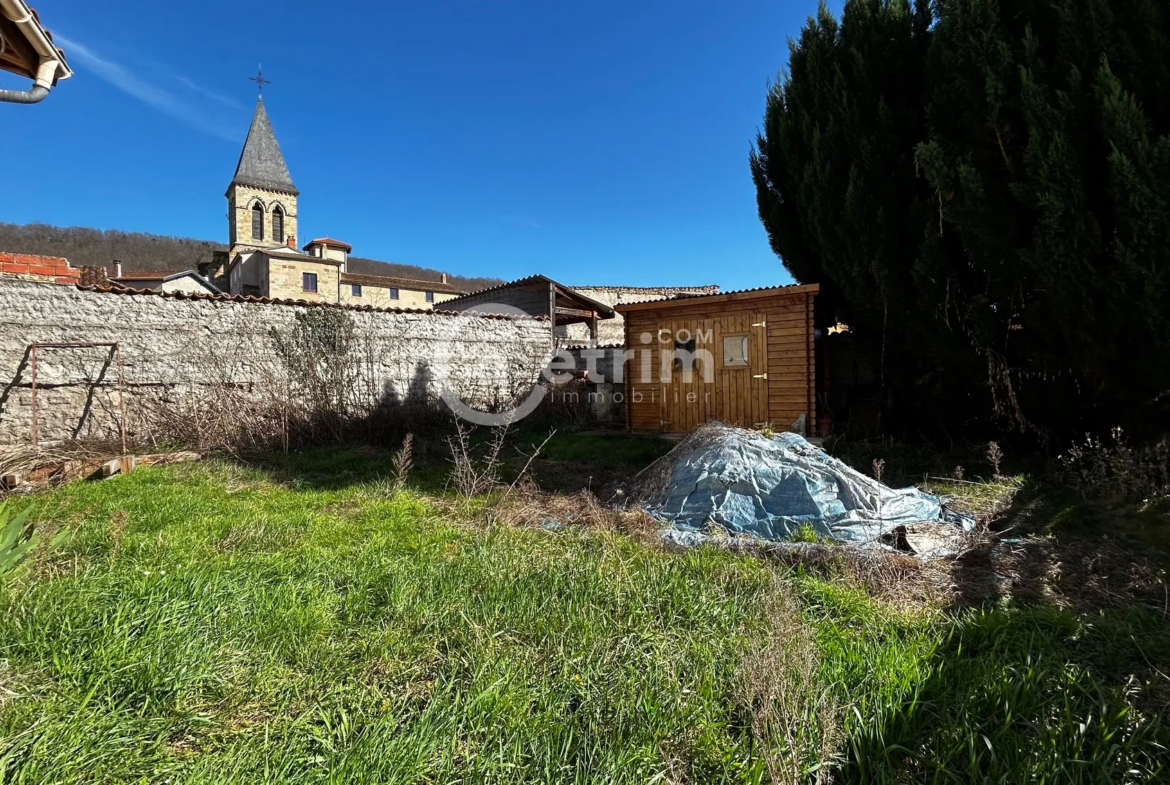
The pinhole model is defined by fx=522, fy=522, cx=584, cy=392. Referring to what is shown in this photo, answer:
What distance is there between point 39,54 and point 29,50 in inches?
4.3

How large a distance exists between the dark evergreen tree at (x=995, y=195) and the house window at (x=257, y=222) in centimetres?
3887

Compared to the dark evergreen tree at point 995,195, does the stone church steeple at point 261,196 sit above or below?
above

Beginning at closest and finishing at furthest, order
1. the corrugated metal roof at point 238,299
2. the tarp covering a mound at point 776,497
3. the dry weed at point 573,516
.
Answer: the dry weed at point 573,516, the tarp covering a mound at point 776,497, the corrugated metal roof at point 238,299

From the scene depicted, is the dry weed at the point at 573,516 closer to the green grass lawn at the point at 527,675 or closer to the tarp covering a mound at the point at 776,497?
the tarp covering a mound at the point at 776,497

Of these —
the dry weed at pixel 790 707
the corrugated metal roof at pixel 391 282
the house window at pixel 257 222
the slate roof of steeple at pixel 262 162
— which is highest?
the slate roof of steeple at pixel 262 162

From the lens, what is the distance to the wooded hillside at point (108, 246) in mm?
38344

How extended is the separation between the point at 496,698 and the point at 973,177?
702 cm

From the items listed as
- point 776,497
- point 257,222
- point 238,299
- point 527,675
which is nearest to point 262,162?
point 257,222

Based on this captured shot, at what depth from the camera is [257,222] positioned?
36781 mm

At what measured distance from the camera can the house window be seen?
36.5 m

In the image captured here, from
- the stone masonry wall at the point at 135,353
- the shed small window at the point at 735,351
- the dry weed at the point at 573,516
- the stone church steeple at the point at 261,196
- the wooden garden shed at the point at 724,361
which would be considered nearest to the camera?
the dry weed at the point at 573,516

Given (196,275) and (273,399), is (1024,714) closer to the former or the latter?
(273,399)

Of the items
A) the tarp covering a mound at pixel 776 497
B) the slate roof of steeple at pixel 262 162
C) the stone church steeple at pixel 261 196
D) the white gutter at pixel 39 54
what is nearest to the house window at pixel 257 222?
the stone church steeple at pixel 261 196

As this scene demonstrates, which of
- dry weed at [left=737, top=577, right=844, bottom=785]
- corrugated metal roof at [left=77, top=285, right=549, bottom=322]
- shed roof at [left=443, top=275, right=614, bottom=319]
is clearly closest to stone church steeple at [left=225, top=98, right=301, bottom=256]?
shed roof at [left=443, top=275, right=614, bottom=319]
